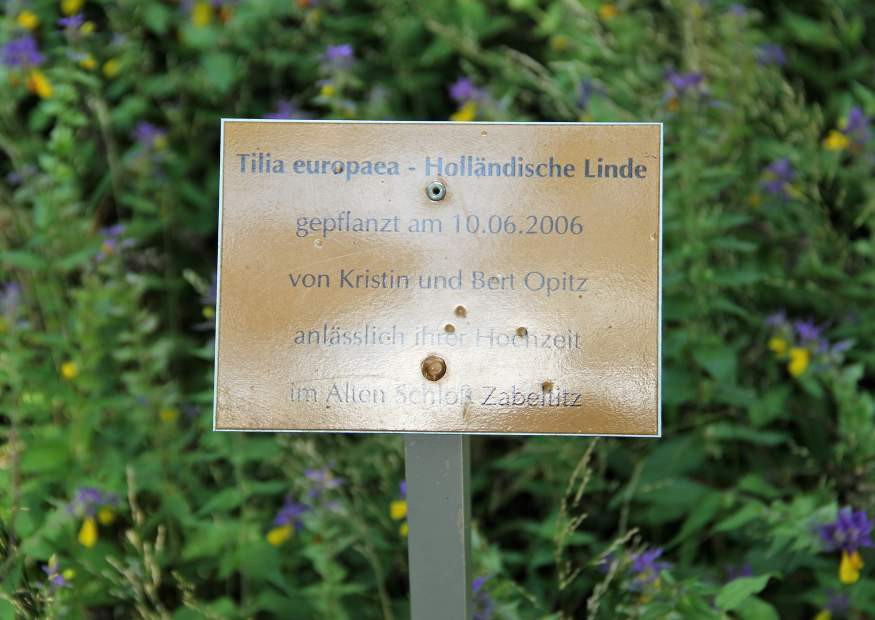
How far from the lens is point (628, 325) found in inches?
47.5

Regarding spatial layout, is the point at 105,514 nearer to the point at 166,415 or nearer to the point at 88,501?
the point at 88,501

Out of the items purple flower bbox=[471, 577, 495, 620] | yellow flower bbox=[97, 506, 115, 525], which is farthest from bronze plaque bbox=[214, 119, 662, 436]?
yellow flower bbox=[97, 506, 115, 525]

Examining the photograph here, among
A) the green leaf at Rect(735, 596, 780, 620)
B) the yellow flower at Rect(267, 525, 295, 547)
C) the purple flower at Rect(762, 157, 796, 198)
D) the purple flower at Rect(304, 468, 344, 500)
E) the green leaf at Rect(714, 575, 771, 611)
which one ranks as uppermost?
the purple flower at Rect(762, 157, 796, 198)

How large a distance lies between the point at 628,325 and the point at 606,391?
0.27 ft

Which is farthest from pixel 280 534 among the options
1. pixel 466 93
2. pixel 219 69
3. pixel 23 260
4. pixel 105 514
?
pixel 219 69

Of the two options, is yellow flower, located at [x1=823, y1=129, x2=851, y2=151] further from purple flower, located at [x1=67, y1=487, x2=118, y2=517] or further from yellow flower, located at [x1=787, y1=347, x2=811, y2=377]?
purple flower, located at [x1=67, y1=487, x2=118, y2=517]

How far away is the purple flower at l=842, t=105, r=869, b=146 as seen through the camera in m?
2.10

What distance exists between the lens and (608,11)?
2.53 m

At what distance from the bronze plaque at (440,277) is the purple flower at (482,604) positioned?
44cm

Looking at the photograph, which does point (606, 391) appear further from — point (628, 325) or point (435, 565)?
point (435, 565)

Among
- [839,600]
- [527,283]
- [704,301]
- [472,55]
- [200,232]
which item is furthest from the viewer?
[200,232]

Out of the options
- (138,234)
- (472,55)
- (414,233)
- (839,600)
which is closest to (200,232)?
(138,234)

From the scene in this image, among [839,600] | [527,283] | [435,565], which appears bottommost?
[839,600]

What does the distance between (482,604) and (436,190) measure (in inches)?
26.9
